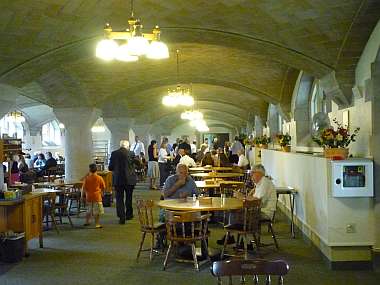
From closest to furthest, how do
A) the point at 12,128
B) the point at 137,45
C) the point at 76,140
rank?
1. the point at 137,45
2. the point at 76,140
3. the point at 12,128

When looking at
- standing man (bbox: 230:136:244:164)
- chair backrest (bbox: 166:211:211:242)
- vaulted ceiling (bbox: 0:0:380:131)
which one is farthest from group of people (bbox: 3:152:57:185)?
chair backrest (bbox: 166:211:211:242)

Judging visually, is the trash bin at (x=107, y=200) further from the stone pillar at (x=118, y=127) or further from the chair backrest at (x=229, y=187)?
the stone pillar at (x=118, y=127)

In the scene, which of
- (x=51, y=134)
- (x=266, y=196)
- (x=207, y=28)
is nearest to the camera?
(x=266, y=196)

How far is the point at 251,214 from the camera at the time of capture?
6.68 metres

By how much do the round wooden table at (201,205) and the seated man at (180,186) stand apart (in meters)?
0.39

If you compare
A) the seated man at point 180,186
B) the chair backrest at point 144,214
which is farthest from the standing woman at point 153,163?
the chair backrest at point 144,214

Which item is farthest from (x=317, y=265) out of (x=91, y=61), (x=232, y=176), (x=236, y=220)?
(x=91, y=61)

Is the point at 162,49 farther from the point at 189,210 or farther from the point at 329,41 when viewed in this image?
the point at 329,41

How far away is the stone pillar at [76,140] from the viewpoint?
44.2 feet

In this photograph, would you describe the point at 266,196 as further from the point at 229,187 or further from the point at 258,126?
the point at 258,126

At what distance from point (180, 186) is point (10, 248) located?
99.1 inches

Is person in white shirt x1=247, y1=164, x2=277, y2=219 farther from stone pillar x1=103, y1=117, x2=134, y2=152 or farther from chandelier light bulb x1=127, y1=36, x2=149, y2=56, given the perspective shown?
stone pillar x1=103, y1=117, x2=134, y2=152

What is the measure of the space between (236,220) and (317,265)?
4.41 feet

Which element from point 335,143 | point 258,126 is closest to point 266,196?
point 335,143
